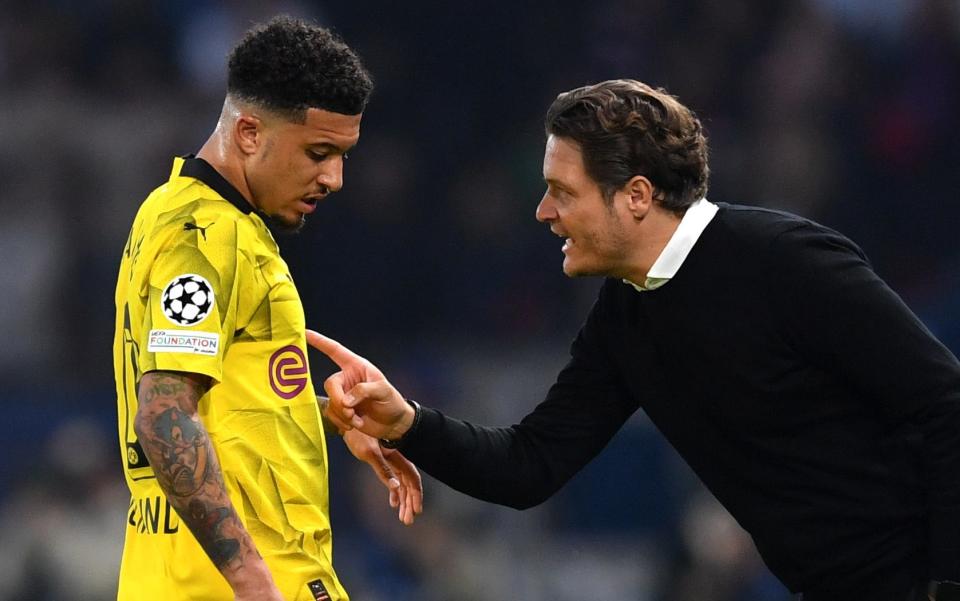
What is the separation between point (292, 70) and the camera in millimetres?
2980

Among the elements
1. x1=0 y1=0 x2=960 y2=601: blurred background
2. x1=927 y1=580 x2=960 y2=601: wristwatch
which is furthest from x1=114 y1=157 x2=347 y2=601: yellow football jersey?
x1=0 y1=0 x2=960 y2=601: blurred background

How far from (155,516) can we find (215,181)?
657 mm

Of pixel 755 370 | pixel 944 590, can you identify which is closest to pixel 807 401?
pixel 755 370

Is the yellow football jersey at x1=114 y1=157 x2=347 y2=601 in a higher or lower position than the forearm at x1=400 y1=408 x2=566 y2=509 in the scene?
higher

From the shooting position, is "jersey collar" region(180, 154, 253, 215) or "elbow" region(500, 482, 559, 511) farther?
"elbow" region(500, 482, 559, 511)

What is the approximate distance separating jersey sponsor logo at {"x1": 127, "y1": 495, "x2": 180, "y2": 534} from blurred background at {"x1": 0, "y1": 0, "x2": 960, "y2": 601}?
145 inches

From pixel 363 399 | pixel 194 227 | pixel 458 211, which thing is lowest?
pixel 458 211

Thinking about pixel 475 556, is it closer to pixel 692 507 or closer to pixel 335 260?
pixel 692 507

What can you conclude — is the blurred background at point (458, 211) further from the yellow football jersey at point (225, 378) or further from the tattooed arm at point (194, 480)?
the tattooed arm at point (194, 480)

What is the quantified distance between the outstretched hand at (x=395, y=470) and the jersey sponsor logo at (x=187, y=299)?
0.80m

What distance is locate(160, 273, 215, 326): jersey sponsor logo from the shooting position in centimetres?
271

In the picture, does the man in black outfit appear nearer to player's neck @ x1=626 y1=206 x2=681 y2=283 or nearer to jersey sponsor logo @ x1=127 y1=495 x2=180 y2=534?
player's neck @ x1=626 y1=206 x2=681 y2=283

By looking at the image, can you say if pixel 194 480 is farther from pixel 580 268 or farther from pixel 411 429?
pixel 580 268

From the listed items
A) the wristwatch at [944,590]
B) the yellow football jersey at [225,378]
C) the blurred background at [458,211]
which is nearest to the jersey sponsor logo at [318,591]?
the yellow football jersey at [225,378]
